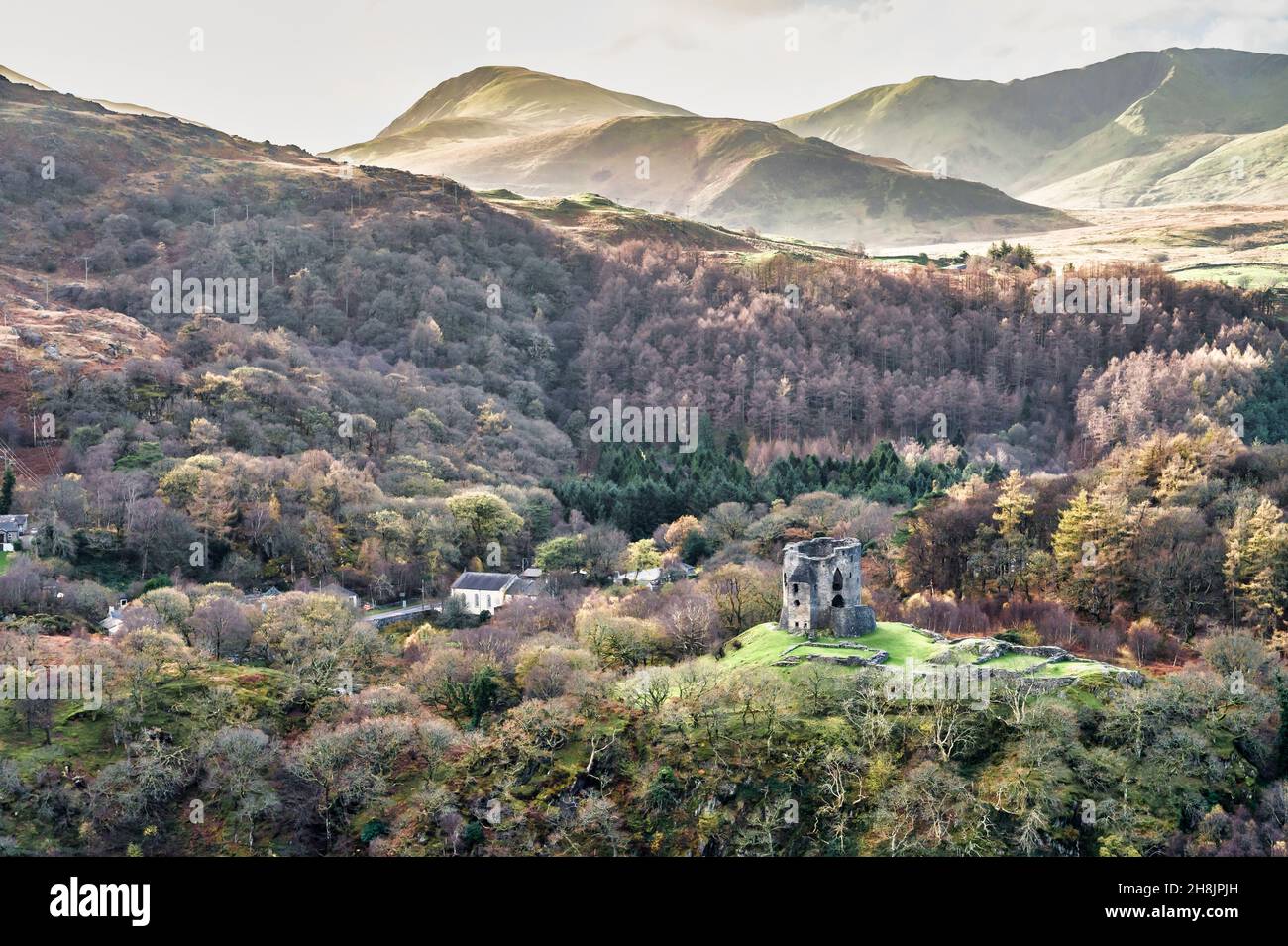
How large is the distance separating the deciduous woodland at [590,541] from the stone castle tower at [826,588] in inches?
132

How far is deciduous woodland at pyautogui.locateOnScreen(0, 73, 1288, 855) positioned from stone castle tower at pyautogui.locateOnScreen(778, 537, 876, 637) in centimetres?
335

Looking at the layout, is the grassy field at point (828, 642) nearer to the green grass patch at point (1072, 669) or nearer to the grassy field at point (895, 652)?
the grassy field at point (895, 652)

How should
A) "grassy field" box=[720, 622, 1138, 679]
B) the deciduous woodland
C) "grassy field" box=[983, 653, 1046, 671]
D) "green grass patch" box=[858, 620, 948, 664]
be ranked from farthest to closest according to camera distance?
1. "green grass patch" box=[858, 620, 948, 664]
2. "grassy field" box=[720, 622, 1138, 679]
3. "grassy field" box=[983, 653, 1046, 671]
4. the deciduous woodland

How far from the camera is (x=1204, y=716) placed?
4628cm

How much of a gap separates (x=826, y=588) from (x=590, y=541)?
2815cm

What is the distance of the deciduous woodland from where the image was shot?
43656 mm

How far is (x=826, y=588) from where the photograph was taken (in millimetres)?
50281

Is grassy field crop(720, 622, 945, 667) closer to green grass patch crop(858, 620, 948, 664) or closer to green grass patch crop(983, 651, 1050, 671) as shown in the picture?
green grass patch crop(858, 620, 948, 664)

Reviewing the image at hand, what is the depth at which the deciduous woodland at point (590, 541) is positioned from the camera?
143ft

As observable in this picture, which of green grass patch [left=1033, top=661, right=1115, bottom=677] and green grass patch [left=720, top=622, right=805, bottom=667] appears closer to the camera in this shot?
green grass patch [left=1033, top=661, right=1115, bottom=677]

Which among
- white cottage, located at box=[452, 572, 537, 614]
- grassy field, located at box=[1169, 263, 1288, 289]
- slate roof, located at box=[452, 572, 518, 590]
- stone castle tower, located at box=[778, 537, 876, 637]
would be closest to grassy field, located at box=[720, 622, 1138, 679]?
stone castle tower, located at box=[778, 537, 876, 637]

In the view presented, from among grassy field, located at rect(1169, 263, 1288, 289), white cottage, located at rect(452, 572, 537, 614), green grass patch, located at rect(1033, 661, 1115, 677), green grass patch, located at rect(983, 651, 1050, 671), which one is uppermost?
grassy field, located at rect(1169, 263, 1288, 289)

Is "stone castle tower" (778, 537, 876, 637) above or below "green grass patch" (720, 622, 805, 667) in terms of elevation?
above

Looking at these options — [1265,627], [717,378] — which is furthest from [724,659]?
[717,378]
